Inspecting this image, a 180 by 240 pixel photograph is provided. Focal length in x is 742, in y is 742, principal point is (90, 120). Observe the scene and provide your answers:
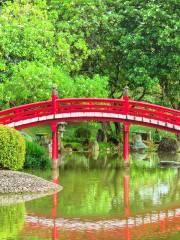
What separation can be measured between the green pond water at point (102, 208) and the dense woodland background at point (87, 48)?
710cm

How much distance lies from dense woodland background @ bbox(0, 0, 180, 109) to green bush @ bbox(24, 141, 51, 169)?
561 centimetres

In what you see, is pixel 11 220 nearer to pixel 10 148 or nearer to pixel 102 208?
pixel 102 208

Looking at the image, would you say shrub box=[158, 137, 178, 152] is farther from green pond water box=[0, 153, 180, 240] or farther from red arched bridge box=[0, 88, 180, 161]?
green pond water box=[0, 153, 180, 240]

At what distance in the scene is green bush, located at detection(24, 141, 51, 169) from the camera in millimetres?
37125

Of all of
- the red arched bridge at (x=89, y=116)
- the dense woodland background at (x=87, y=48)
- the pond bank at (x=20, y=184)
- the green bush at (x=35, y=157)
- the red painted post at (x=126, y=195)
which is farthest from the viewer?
the dense woodland background at (x=87, y=48)

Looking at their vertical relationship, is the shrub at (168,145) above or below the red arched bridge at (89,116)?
below

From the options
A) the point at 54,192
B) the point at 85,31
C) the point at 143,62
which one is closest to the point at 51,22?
the point at 85,31

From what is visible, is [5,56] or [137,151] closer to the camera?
[5,56]

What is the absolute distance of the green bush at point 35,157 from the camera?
3712cm

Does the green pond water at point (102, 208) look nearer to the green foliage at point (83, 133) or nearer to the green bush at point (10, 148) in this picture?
the green bush at point (10, 148)

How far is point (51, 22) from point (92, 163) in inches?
477

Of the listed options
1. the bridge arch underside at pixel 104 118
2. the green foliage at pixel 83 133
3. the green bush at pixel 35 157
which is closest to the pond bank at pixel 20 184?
the green bush at pixel 35 157

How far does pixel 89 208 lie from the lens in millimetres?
26391

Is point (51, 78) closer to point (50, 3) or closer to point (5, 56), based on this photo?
point (5, 56)
